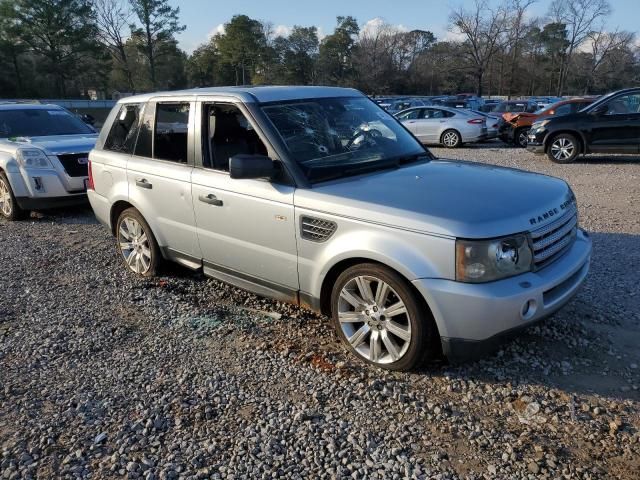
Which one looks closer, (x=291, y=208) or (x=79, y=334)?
(x=291, y=208)

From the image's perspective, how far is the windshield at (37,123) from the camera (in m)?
8.48

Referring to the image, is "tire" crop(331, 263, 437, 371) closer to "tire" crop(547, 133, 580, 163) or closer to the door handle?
the door handle

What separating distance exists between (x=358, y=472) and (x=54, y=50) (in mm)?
54386

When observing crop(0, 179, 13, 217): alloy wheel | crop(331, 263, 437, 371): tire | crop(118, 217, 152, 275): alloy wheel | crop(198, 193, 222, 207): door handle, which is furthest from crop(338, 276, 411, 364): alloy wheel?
crop(0, 179, 13, 217): alloy wheel

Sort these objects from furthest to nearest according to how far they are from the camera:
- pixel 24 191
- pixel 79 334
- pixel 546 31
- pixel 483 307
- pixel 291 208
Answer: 1. pixel 546 31
2. pixel 24 191
3. pixel 79 334
4. pixel 291 208
5. pixel 483 307

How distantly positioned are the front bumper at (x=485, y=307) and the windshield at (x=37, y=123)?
7716mm

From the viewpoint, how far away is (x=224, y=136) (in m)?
4.25

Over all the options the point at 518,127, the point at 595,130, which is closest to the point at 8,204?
the point at 595,130

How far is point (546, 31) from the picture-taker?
60.7 metres

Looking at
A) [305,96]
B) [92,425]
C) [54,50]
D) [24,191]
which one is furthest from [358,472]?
[54,50]

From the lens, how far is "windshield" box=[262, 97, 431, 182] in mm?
3830

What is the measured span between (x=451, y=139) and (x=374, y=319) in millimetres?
14825

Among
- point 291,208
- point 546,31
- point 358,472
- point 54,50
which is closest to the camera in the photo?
point 358,472

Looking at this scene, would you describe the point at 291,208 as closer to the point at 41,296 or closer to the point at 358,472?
the point at 358,472
